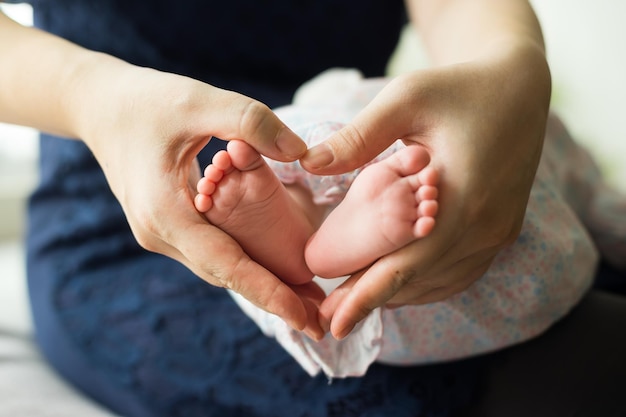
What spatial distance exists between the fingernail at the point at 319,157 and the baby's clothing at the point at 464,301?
0.33 feet

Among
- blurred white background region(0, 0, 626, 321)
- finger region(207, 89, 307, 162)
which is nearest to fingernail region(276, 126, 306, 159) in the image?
finger region(207, 89, 307, 162)

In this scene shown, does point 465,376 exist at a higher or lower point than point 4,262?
higher

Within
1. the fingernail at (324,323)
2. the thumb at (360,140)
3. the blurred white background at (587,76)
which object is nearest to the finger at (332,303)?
the fingernail at (324,323)

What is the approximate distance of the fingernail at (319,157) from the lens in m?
0.47

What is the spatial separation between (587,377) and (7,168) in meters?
1.28

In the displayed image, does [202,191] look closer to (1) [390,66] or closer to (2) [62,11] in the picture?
(2) [62,11]

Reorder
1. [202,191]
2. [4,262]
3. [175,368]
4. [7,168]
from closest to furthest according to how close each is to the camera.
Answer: [202,191] < [175,368] < [4,262] < [7,168]

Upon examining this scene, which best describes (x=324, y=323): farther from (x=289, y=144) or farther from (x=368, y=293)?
(x=289, y=144)

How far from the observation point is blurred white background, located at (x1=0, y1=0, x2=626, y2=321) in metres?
1.03

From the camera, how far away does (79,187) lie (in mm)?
884

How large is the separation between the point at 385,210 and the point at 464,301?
24 cm

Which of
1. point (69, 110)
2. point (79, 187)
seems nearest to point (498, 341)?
point (69, 110)

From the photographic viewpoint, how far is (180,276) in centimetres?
81

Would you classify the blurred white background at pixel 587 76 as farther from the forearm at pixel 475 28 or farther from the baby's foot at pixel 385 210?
the baby's foot at pixel 385 210
